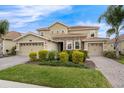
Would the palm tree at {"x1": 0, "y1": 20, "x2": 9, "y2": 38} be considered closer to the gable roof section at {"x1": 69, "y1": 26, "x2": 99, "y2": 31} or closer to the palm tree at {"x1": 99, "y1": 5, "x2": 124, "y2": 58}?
the gable roof section at {"x1": 69, "y1": 26, "x2": 99, "y2": 31}

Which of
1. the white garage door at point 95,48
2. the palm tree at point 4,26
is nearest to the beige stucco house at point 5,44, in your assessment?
the palm tree at point 4,26

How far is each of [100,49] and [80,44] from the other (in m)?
3.18

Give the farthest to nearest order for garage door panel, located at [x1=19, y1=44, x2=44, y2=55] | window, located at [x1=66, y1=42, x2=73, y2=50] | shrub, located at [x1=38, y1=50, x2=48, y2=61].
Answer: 1. window, located at [x1=66, y1=42, x2=73, y2=50]
2. garage door panel, located at [x1=19, y1=44, x2=44, y2=55]
3. shrub, located at [x1=38, y1=50, x2=48, y2=61]

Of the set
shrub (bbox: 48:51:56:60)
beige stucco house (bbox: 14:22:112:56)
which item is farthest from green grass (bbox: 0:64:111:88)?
beige stucco house (bbox: 14:22:112:56)

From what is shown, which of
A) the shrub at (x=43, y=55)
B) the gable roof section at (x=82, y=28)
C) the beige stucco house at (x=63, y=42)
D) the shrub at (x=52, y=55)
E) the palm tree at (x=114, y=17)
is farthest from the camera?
the gable roof section at (x=82, y=28)

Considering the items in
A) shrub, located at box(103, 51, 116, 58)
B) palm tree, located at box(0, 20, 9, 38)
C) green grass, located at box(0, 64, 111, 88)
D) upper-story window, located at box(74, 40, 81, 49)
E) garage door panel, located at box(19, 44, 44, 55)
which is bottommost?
green grass, located at box(0, 64, 111, 88)

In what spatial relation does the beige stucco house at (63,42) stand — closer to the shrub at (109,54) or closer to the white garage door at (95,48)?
the white garage door at (95,48)

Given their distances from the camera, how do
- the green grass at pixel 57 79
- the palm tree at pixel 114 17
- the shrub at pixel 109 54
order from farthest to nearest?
the shrub at pixel 109 54 → the palm tree at pixel 114 17 → the green grass at pixel 57 79

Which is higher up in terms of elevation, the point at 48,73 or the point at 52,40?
the point at 52,40

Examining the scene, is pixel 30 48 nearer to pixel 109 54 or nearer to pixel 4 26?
pixel 4 26

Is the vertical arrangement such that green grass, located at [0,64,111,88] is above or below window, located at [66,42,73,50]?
below
